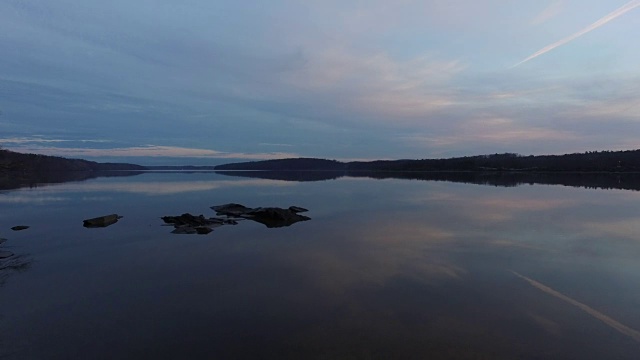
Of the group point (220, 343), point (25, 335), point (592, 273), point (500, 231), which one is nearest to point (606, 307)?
point (592, 273)

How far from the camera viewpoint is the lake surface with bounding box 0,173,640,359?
22.3 feet

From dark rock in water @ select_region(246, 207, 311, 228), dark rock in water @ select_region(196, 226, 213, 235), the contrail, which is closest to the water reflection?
dark rock in water @ select_region(246, 207, 311, 228)

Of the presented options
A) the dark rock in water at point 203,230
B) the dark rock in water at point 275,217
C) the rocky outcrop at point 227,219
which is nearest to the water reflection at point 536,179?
the dark rock in water at point 275,217

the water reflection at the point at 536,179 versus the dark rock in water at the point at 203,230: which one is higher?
the water reflection at the point at 536,179

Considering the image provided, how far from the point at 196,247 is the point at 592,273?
47.1 feet

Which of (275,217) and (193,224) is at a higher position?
(275,217)

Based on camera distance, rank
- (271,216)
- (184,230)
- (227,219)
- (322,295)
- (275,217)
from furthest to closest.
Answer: (271,216), (275,217), (227,219), (184,230), (322,295)

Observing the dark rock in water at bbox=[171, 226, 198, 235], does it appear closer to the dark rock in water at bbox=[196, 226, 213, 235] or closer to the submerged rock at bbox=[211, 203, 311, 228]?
the dark rock in water at bbox=[196, 226, 213, 235]

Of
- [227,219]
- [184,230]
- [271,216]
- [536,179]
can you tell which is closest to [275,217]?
[271,216]

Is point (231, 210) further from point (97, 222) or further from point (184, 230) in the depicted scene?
point (97, 222)

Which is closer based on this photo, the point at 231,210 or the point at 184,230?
the point at 184,230

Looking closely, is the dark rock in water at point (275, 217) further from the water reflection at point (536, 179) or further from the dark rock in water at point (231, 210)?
the water reflection at point (536, 179)

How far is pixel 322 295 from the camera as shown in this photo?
9.55 meters

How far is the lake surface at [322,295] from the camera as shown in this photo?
267 inches
